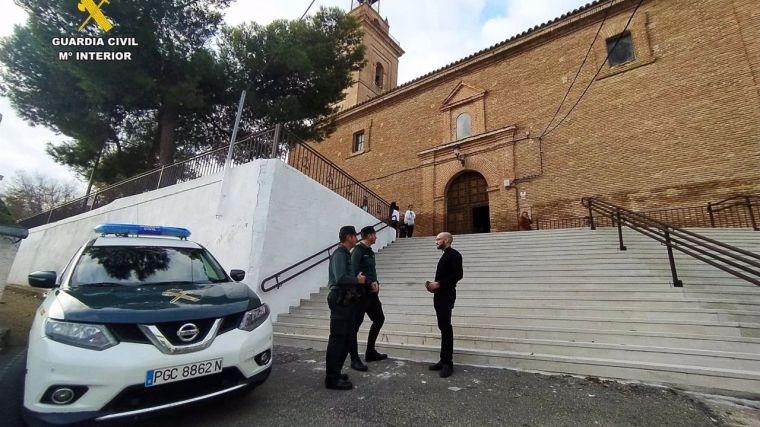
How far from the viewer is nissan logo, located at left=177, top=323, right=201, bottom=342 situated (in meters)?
2.40

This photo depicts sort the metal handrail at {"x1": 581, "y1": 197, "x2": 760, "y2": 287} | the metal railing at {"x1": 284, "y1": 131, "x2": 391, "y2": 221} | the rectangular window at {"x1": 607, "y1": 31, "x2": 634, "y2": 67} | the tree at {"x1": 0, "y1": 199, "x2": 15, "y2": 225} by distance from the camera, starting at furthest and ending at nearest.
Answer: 1. the rectangular window at {"x1": 607, "y1": 31, "x2": 634, "y2": 67}
2. the metal railing at {"x1": 284, "y1": 131, "x2": 391, "y2": 221}
3. the tree at {"x1": 0, "y1": 199, "x2": 15, "y2": 225}
4. the metal handrail at {"x1": 581, "y1": 197, "x2": 760, "y2": 287}

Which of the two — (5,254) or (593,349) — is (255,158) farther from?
(593,349)

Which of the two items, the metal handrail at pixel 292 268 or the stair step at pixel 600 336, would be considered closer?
the stair step at pixel 600 336

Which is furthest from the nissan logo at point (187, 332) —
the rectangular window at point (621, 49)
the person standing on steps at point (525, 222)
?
the rectangular window at point (621, 49)

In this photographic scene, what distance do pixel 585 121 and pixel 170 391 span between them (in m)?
14.6

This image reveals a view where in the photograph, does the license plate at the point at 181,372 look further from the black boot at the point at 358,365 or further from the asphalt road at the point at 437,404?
the black boot at the point at 358,365

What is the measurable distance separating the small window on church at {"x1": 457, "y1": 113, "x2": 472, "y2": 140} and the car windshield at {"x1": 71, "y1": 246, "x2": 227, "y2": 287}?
1371 cm

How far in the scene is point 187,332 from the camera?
95.3 inches


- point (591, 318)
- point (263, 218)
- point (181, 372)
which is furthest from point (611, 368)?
point (263, 218)

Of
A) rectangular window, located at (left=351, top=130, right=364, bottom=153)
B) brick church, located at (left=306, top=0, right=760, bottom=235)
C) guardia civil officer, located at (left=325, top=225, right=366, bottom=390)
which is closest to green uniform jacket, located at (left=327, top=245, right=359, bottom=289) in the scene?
guardia civil officer, located at (left=325, top=225, right=366, bottom=390)

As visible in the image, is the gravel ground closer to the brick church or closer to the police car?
the police car

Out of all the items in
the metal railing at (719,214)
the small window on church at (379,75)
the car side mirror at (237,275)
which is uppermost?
the small window on church at (379,75)

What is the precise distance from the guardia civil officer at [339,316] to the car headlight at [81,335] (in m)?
1.73

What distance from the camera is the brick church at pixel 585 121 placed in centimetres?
1030
